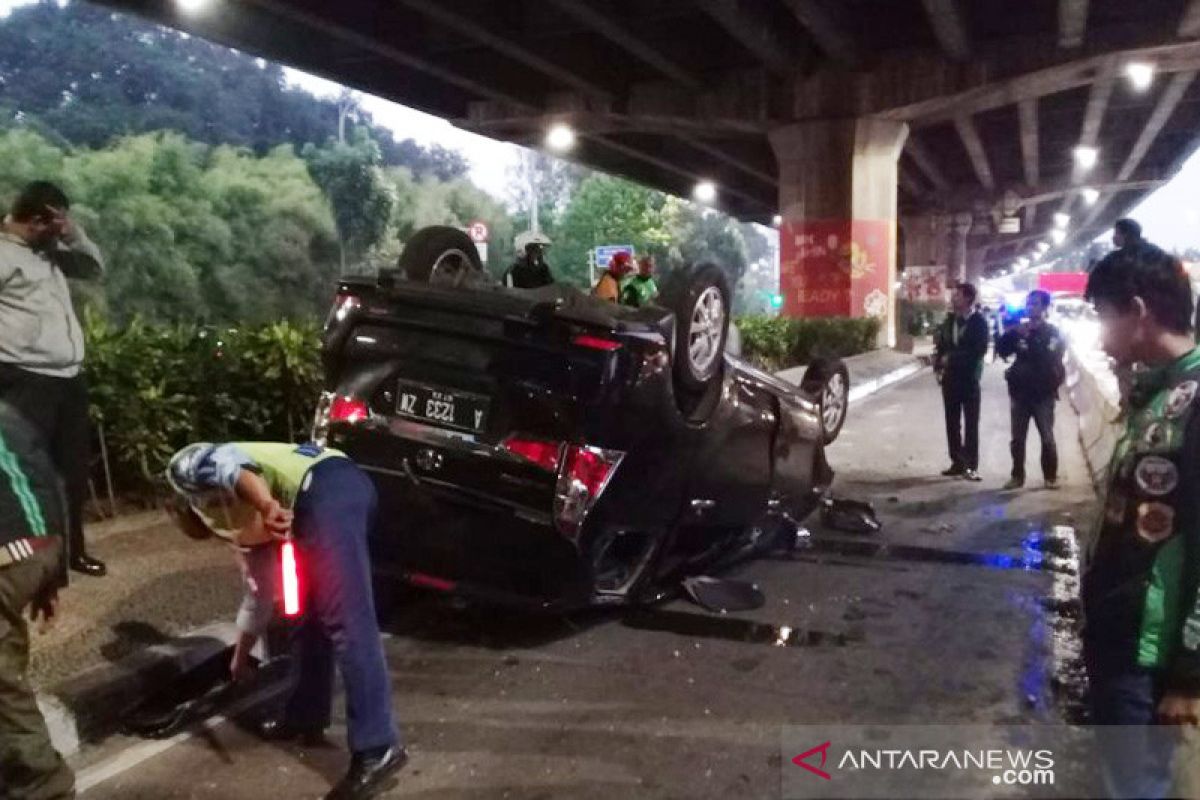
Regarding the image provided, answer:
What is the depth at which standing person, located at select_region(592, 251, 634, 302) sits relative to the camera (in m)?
10.2

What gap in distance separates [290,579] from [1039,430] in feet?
24.3

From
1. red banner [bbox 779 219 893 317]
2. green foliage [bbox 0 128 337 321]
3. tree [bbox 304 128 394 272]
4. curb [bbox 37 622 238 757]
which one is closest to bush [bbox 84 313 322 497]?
curb [bbox 37 622 238 757]

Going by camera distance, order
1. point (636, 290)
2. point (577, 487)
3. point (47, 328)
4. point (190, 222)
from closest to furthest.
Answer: point (577, 487) → point (47, 328) → point (636, 290) → point (190, 222)

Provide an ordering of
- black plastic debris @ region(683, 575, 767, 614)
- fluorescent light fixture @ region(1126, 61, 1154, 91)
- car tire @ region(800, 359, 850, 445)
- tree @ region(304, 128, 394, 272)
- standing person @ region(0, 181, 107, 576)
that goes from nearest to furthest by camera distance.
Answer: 1. standing person @ region(0, 181, 107, 576)
2. black plastic debris @ region(683, 575, 767, 614)
3. car tire @ region(800, 359, 850, 445)
4. fluorescent light fixture @ region(1126, 61, 1154, 91)
5. tree @ region(304, 128, 394, 272)

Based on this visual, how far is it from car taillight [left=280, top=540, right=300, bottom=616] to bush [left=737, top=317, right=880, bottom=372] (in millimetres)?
14554

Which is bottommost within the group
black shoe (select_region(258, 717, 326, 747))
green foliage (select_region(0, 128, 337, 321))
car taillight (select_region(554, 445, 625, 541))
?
black shoe (select_region(258, 717, 326, 747))

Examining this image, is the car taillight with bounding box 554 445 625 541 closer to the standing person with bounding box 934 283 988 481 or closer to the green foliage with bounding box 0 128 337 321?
the standing person with bounding box 934 283 988 481

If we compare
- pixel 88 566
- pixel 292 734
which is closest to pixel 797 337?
pixel 88 566

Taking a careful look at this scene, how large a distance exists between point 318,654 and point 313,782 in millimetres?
490

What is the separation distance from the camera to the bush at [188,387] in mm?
6777

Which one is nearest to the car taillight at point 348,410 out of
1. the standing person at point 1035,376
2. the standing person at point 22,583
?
the standing person at point 22,583

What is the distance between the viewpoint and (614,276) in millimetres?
10633

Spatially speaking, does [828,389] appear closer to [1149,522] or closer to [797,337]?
[1149,522]

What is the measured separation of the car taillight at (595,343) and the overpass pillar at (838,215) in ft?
72.2
